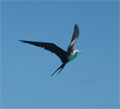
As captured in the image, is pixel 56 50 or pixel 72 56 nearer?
pixel 72 56

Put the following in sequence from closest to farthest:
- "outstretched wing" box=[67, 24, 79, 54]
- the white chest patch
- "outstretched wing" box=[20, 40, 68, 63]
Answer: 1. the white chest patch
2. "outstretched wing" box=[20, 40, 68, 63]
3. "outstretched wing" box=[67, 24, 79, 54]

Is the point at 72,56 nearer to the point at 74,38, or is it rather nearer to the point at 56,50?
the point at 56,50

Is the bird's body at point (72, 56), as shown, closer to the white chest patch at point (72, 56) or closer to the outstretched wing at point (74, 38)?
the white chest patch at point (72, 56)

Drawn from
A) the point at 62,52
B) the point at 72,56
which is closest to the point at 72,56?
Result: the point at 72,56

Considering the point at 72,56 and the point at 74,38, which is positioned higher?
the point at 74,38

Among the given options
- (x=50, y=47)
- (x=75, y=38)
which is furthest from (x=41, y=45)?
(x=75, y=38)

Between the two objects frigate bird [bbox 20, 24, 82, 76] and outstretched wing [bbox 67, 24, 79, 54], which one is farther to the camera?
outstretched wing [bbox 67, 24, 79, 54]

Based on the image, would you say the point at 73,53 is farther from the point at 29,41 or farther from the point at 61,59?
the point at 29,41

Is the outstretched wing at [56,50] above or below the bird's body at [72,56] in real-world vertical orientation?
above

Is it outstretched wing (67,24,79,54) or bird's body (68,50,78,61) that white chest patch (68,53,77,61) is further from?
outstretched wing (67,24,79,54)

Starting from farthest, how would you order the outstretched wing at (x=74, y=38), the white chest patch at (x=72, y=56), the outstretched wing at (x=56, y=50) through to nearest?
the outstretched wing at (x=74, y=38)
the outstretched wing at (x=56, y=50)
the white chest patch at (x=72, y=56)

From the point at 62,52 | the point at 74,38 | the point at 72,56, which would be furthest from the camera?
the point at 74,38

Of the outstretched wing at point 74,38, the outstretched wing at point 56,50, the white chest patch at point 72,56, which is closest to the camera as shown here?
the white chest patch at point 72,56

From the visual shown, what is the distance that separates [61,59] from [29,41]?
102 inches
